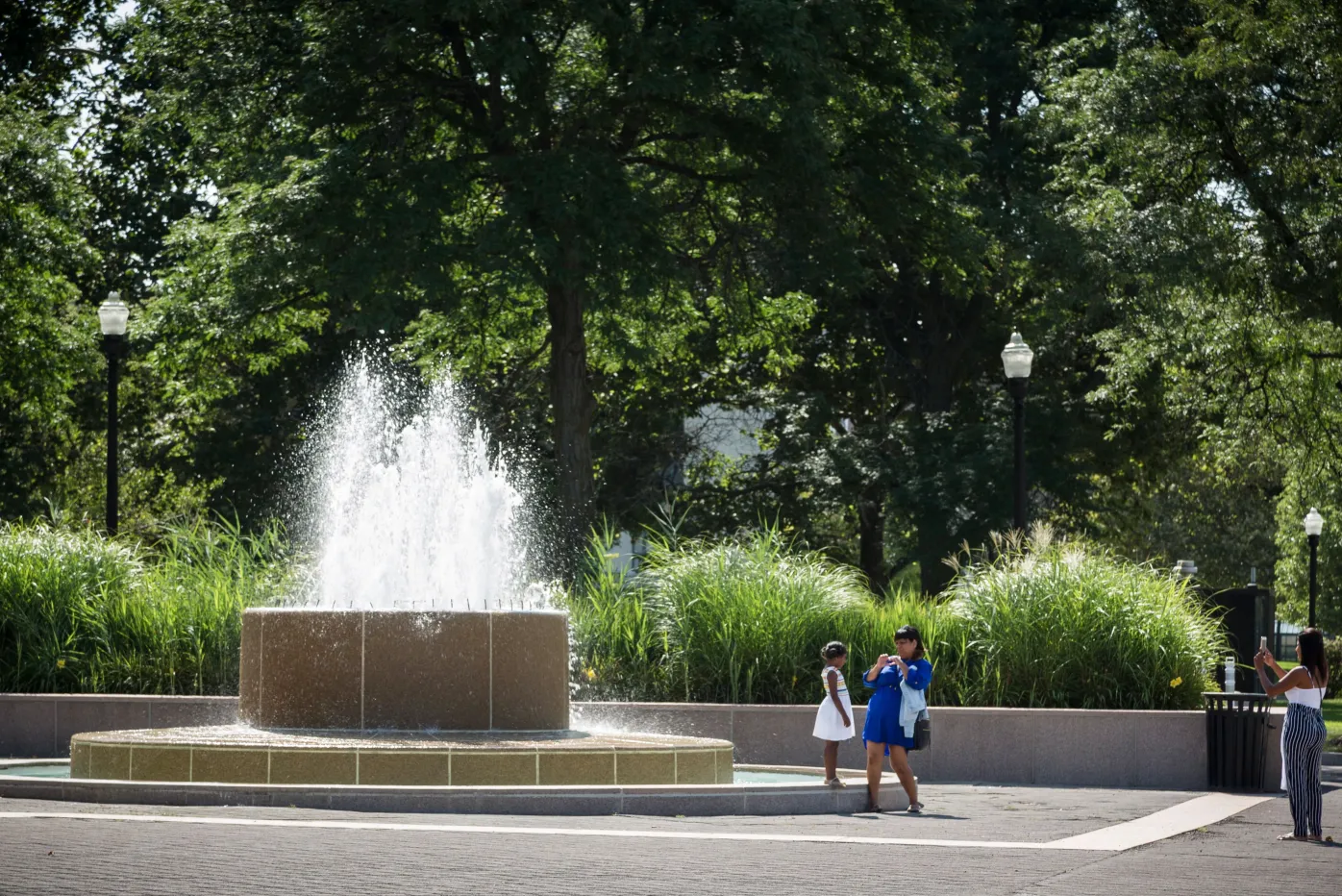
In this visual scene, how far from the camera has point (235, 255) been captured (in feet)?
85.4

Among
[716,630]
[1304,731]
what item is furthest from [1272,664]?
[716,630]

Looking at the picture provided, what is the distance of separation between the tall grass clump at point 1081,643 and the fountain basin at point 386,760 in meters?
4.94

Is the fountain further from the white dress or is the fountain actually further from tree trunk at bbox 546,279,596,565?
tree trunk at bbox 546,279,596,565

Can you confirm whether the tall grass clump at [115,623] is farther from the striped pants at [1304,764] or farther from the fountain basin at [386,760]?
the striped pants at [1304,764]

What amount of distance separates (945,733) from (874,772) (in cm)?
417

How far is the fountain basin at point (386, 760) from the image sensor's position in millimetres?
12898

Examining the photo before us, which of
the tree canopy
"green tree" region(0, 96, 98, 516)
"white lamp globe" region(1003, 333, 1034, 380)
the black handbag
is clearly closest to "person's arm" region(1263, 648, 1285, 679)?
the black handbag

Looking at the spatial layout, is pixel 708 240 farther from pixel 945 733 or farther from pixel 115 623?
pixel 945 733

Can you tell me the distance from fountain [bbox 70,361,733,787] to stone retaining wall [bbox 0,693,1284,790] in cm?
193

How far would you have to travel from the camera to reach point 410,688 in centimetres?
1421

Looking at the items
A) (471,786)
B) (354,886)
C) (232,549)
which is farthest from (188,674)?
(354,886)

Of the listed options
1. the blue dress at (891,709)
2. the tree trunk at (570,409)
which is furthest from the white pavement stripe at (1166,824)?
the tree trunk at (570,409)

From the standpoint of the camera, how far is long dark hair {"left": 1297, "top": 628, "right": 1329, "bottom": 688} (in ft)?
40.5

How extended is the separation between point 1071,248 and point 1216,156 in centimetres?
355
